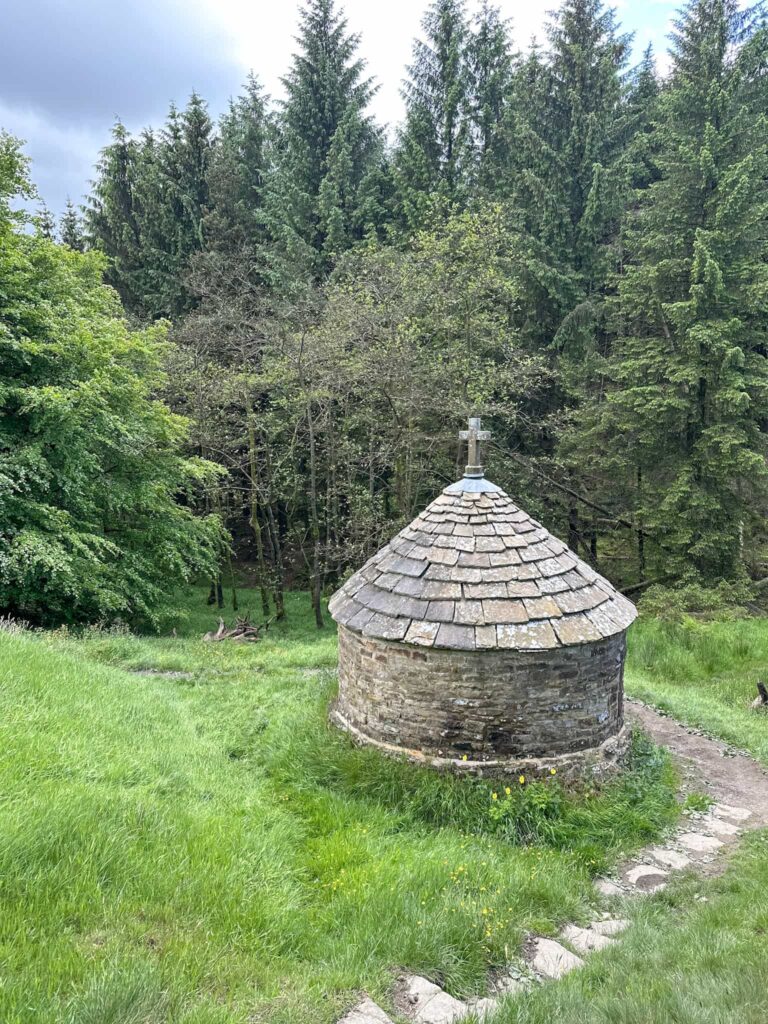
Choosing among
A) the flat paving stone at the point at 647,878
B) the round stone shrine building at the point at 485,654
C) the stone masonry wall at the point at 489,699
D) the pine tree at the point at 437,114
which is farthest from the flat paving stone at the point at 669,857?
the pine tree at the point at 437,114

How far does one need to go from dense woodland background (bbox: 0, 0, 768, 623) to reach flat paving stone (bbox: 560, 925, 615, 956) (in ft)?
30.3

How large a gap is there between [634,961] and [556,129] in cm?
2037

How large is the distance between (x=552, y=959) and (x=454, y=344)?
530 inches

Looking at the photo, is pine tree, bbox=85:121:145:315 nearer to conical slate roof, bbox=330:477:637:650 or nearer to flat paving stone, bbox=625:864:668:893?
conical slate roof, bbox=330:477:637:650

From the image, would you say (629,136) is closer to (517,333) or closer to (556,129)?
(556,129)

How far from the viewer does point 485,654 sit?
19.6ft

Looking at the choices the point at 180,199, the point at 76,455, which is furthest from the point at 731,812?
the point at 180,199

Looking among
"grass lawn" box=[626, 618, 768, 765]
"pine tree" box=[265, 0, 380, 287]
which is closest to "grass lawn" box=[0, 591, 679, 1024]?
"grass lawn" box=[626, 618, 768, 765]

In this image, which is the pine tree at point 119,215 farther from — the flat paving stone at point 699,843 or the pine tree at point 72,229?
the flat paving stone at point 699,843

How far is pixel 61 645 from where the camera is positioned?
31.3 feet

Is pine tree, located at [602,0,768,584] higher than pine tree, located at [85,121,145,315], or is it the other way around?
pine tree, located at [85,121,145,315]

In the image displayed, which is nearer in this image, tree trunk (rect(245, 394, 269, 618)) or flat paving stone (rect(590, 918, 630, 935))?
flat paving stone (rect(590, 918, 630, 935))

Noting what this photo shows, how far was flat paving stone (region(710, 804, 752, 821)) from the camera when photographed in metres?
6.38

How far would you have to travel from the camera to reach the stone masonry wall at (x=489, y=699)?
603 cm
